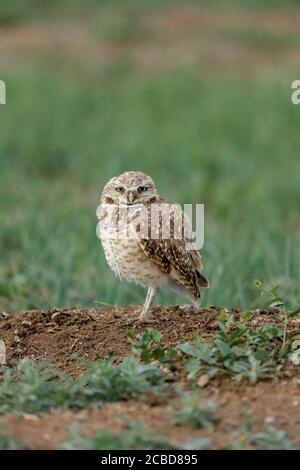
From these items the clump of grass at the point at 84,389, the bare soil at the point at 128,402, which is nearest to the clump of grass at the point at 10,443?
the bare soil at the point at 128,402

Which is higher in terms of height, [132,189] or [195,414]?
[132,189]

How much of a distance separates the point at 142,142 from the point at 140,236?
8.70 metres

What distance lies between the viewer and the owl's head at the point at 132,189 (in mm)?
6152

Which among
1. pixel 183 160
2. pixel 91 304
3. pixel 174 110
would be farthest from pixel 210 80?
pixel 91 304

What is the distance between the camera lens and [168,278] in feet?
21.1

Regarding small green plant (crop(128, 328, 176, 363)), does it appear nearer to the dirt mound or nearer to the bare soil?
the bare soil

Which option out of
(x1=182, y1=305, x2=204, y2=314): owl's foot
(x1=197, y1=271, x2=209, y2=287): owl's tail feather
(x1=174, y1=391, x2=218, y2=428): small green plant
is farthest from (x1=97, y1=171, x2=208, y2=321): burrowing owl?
(x1=174, y1=391, x2=218, y2=428): small green plant

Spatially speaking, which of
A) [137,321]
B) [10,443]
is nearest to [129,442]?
[10,443]

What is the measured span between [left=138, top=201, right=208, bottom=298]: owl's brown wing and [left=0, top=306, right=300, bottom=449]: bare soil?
8.3 inches

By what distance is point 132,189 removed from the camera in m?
6.14

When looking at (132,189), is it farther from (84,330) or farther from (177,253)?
(84,330)

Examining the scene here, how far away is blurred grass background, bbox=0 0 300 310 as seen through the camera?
852cm

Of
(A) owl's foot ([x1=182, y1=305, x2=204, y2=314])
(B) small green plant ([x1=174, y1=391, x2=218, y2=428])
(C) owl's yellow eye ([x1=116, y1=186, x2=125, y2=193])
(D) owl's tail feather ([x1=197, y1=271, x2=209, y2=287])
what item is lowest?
(B) small green plant ([x1=174, y1=391, x2=218, y2=428])

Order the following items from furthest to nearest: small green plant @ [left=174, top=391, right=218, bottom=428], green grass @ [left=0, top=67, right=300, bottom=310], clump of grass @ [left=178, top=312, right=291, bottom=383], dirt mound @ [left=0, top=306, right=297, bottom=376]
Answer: green grass @ [left=0, top=67, right=300, bottom=310]
dirt mound @ [left=0, top=306, right=297, bottom=376]
clump of grass @ [left=178, top=312, right=291, bottom=383]
small green plant @ [left=174, top=391, right=218, bottom=428]
